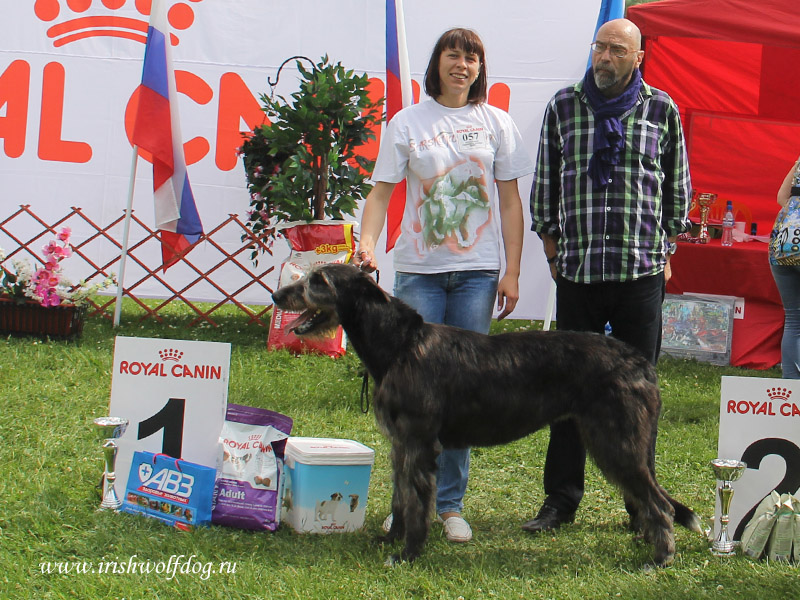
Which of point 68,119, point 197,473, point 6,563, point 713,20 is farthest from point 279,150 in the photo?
point 6,563

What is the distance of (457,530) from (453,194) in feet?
4.39

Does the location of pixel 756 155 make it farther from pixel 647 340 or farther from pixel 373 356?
pixel 373 356

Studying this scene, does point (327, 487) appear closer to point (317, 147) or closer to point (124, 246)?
point (317, 147)

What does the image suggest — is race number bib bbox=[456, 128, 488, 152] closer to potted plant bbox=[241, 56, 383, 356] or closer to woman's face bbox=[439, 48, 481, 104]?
woman's face bbox=[439, 48, 481, 104]

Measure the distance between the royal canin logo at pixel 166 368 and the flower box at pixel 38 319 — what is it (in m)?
3.38

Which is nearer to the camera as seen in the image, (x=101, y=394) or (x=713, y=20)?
(x=101, y=394)

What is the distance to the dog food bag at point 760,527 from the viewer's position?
307cm

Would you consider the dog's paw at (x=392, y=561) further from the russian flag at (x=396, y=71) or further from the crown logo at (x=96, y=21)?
the crown logo at (x=96, y=21)

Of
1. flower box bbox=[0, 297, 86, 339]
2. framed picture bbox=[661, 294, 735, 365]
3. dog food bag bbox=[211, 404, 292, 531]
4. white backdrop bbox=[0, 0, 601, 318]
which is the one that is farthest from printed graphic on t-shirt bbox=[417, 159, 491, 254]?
white backdrop bbox=[0, 0, 601, 318]

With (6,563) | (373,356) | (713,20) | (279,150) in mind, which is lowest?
(6,563)

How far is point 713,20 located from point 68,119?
5.82 m

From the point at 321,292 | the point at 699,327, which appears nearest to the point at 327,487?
the point at 321,292

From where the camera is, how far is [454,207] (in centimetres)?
319

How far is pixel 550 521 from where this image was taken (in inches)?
134
